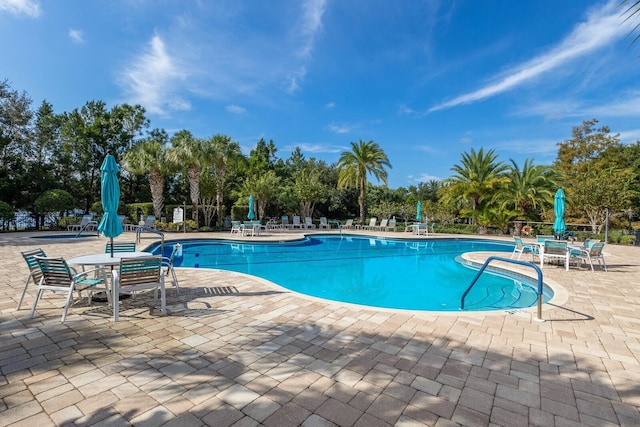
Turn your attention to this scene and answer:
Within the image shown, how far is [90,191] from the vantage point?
2478cm

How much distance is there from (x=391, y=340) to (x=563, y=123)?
34215 millimetres

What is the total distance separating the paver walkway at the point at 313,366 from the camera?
2197 millimetres

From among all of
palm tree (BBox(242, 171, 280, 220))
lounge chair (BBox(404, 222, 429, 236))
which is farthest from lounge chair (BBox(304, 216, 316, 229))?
lounge chair (BBox(404, 222, 429, 236))

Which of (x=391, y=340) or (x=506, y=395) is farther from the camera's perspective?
(x=391, y=340)

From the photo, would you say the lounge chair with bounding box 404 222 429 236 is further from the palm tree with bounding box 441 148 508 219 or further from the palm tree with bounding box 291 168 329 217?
the palm tree with bounding box 291 168 329 217

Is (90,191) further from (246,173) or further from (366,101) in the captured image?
(366,101)

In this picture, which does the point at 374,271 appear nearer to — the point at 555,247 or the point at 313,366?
the point at 555,247

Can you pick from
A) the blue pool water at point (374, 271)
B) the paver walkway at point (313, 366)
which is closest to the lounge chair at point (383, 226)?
the blue pool water at point (374, 271)

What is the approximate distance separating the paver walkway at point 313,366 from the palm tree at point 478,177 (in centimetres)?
1790

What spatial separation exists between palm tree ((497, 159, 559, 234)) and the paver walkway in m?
18.6

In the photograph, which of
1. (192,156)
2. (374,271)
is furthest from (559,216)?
(192,156)

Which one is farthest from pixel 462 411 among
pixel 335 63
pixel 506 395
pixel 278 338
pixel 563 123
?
pixel 563 123

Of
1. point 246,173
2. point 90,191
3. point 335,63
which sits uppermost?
point 335,63

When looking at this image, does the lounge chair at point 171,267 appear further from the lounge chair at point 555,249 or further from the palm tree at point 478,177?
the palm tree at point 478,177
